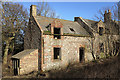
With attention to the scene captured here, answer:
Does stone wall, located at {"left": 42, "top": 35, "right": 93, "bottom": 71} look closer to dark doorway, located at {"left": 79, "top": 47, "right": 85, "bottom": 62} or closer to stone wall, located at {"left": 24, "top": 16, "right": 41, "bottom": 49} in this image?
dark doorway, located at {"left": 79, "top": 47, "right": 85, "bottom": 62}

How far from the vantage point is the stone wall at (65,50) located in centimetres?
1753

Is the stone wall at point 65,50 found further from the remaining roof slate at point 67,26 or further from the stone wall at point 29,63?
the stone wall at point 29,63

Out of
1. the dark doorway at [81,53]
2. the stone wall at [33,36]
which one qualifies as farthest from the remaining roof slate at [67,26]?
the dark doorway at [81,53]

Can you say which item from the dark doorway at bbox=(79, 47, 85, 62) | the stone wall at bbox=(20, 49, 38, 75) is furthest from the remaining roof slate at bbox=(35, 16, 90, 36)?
the stone wall at bbox=(20, 49, 38, 75)

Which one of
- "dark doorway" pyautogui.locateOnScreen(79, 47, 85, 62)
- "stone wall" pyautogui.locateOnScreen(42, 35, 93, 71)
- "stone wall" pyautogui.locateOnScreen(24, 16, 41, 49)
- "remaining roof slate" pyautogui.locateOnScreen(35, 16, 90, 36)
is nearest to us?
"stone wall" pyautogui.locateOnScreen(42, 35, 93, 71)

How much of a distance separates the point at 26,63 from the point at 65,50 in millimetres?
5553

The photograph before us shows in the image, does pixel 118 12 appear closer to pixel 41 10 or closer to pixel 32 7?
pixel 32 7

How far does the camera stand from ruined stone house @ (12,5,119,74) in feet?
57.2

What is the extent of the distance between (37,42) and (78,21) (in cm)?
980

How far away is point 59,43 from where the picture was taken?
18547 mm

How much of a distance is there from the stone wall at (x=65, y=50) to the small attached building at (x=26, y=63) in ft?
4.29

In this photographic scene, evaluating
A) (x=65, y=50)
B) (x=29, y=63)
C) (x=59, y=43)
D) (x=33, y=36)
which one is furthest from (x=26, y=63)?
(x=65, y=50)

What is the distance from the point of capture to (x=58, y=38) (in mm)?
19375

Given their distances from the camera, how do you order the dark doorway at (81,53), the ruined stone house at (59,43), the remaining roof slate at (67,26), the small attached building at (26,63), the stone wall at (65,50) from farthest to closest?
1. the dark doorway at (81,53)
2. the remaining roof slate at (67,26)
3. the stone wall at (65,50)
4. the ruined stone house at (59,43)
5. the small attached building at (26,63)
